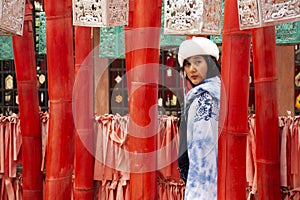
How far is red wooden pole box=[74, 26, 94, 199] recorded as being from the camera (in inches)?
189

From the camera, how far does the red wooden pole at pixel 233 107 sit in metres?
3.40

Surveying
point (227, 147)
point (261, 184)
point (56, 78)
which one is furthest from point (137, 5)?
point (261, 184)

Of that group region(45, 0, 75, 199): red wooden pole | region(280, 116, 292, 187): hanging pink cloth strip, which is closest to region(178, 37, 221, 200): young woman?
region(45, 0, 75, 199): red wooden pole

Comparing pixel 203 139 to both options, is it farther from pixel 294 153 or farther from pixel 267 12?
pixel 294 153

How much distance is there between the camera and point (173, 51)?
21.3ft

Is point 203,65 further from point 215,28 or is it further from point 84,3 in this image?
point 84,3

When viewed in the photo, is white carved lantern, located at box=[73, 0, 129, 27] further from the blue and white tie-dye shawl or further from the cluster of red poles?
the blue and white tie-dye shawl

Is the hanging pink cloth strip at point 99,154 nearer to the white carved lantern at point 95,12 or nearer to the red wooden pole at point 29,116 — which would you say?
the red wooden pole at point 29,116

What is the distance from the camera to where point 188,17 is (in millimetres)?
3150

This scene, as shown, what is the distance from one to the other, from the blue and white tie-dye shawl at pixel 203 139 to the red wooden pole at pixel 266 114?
810mm

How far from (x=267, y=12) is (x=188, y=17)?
563 mm

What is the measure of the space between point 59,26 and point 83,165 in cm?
164

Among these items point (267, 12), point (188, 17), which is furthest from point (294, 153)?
point (267, 12)

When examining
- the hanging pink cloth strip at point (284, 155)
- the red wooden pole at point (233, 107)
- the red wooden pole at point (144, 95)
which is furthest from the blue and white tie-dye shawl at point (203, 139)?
the hanging pink cloth strip at point (284, 155)
